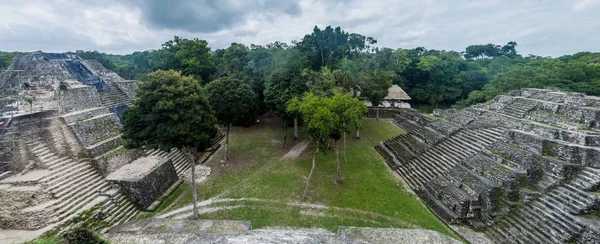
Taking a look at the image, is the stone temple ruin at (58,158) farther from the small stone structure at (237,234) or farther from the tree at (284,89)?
the tree at (284,89)

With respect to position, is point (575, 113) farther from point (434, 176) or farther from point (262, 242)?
point (262, 242)

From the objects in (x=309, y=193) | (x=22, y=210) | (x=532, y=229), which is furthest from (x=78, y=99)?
(x=532, y=229)

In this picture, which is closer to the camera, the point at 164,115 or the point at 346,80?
the point at 164,115

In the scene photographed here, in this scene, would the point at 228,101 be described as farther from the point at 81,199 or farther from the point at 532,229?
the point at 532,229

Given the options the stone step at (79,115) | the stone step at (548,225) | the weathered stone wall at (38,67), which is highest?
the weathered stone wall at (38,67)

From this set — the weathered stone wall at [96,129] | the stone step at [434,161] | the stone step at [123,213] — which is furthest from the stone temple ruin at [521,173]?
the weathered stone wall at [96,129]

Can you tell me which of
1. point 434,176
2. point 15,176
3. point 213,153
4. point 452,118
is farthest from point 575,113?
point 15,176
